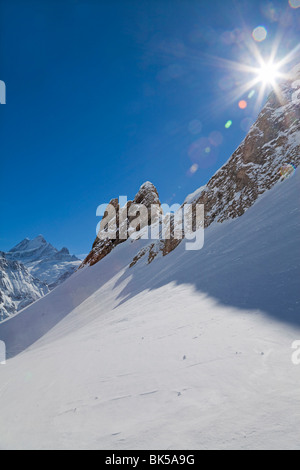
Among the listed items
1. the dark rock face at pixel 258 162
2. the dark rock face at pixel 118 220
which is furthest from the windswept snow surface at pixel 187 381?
the dark rock face at pixel 118 220

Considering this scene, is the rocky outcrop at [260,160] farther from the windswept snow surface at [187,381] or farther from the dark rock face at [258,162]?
the windswept snow surface at [187,381]

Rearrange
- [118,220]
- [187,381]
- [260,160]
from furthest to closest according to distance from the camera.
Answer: [118,220] < [260,160] < [187,381]

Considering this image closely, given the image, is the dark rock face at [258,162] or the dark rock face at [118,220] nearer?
the dark rock face at [258,162]

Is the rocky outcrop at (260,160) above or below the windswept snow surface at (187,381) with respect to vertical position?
Result: above

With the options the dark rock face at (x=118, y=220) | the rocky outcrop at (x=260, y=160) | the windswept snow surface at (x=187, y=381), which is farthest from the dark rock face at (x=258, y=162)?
the dark rock face at (x=118, y=220)

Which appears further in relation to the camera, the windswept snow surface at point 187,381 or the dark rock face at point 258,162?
the dark rock face at point 258,162

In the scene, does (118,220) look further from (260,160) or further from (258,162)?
(260,160)

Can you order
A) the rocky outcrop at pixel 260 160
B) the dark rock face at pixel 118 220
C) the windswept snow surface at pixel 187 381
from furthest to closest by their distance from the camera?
1. the dark rock face at pixel 118 220
2. the rocky outcrop at pixel 260 160
3. the windswept snow surface at pixel 187 381

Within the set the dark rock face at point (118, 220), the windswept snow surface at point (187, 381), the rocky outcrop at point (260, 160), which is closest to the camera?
the windswept snow surface at point (187, 381)

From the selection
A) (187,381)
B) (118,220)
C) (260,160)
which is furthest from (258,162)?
(118,220)

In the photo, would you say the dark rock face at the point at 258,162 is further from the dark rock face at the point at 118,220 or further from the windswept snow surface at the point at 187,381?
the dark rock face at the point at 118,220

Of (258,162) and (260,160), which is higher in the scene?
(260,160)

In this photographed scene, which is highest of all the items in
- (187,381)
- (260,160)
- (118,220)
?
(118,220)
